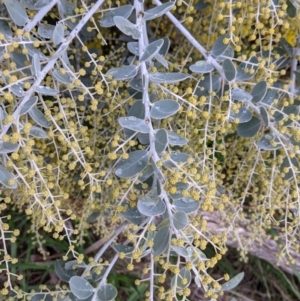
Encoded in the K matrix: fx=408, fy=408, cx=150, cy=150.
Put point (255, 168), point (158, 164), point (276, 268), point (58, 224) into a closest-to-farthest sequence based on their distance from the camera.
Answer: point (158, 164) → point (58, 224) → point (255, 168) → point (276, 268)

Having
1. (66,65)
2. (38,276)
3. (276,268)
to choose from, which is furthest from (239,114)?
(38,276)

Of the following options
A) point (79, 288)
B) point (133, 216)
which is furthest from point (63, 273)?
point (133, 216)

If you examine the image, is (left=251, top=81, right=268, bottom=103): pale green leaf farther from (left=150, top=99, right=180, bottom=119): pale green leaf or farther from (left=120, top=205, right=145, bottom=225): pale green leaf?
(left=120, top=205, right=145, bottom=225): pale green leaf

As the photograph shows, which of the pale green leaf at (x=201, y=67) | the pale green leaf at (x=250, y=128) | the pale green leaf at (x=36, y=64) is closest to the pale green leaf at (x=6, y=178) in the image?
the pale green leaf at (x=36, y=64)

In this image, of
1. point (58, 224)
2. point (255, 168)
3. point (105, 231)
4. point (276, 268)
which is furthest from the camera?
point (276, 268)

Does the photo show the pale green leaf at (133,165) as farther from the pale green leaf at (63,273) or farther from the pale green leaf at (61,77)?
the pale green leaf at (63,273)

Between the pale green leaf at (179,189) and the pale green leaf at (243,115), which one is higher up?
the pale green leaf at (243,115)

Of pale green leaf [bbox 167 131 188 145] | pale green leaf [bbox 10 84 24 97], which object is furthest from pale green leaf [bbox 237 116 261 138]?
pale green leaf [bbox 10 84 24 97]

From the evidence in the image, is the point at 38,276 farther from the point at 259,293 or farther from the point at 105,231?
the point at 259,293

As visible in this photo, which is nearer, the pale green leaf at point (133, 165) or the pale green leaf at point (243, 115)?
the pale green leaf at point (133, 165)

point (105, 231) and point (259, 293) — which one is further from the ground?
point (105, 231)

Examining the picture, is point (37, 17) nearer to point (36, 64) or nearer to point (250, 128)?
point (36, 64)
